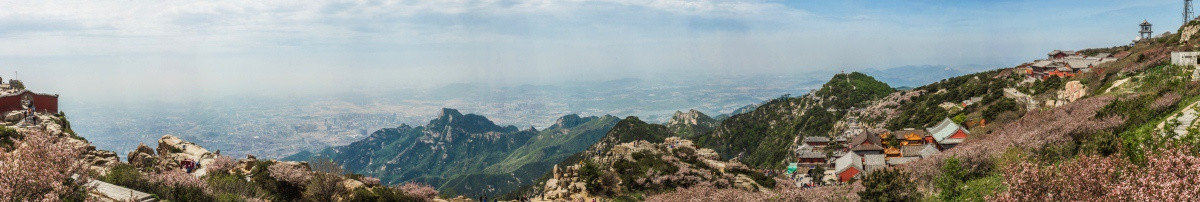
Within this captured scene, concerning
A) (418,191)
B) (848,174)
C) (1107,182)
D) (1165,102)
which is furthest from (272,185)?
(848,174)

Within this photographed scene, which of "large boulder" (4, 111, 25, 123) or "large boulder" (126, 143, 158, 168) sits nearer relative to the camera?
"large boulder" (126, 143, 158, 168)

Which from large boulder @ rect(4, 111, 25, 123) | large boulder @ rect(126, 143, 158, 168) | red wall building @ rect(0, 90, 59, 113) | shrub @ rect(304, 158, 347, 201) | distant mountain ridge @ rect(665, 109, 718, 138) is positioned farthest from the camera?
distant mountain ridge @ rect(665, 109, 718, 138)

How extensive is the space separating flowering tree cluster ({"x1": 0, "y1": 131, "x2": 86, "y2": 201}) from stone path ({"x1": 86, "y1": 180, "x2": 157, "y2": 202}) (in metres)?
1.12

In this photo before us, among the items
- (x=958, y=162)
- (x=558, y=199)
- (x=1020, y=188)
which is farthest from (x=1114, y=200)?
(x=558, y=199)

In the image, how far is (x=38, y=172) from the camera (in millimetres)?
11141

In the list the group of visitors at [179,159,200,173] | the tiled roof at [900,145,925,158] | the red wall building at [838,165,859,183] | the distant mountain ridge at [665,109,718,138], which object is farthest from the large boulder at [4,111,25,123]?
the distant mountain ridge at [665,109,718,138]

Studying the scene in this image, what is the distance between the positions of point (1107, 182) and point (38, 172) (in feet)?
59.3

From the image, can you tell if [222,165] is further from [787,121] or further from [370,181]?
[787,121]

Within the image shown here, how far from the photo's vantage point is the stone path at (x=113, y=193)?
1354 centimetres

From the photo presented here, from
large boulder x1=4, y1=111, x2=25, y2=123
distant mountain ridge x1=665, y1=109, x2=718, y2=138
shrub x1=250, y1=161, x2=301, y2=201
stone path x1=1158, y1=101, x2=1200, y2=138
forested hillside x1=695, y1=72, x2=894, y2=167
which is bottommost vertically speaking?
distant mountain ridge x1=665, y1=109, x2=718, y2=138

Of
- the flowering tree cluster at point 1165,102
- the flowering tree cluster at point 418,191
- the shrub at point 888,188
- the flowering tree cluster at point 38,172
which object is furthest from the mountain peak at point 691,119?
the flowering tree cluster at point 38,172

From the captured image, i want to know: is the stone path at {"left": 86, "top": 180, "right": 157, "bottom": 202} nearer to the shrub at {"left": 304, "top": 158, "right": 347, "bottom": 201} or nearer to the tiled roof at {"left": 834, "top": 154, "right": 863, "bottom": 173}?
the shrub at {"left": 304, "top": 158, "right": 347, "bottom": 201}

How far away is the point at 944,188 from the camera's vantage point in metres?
17.8

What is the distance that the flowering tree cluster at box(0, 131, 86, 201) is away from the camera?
34.7 ft
